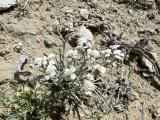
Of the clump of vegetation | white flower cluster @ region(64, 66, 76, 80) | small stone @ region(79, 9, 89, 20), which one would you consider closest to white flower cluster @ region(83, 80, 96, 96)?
the clump of vegetation

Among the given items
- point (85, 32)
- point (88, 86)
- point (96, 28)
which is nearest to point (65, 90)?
point (88, 86)

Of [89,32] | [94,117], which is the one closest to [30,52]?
[89,32]

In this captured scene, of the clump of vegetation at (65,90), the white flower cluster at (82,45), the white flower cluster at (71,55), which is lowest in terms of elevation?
the clump of vegetation at (65,90)

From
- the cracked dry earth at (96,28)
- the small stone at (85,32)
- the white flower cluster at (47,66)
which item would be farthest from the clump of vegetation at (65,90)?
the small stone at (85,32)

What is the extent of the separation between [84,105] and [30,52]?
0.61m

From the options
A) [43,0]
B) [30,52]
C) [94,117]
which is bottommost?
[94,117]

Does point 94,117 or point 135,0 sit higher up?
point 135,0

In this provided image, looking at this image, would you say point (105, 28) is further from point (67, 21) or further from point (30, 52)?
point (30, 52)

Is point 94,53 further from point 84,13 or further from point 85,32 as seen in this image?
point 84,13

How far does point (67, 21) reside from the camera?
331cm

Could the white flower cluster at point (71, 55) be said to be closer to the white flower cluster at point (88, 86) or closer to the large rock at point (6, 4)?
the white flower cluster at point (88, 86)

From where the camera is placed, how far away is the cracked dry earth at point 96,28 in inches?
118

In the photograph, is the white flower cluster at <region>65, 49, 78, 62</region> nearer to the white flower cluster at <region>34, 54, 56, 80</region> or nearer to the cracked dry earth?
the white flower cluster at <region>34, 54, 56, 80</region>

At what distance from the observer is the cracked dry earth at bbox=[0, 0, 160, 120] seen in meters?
2.99
